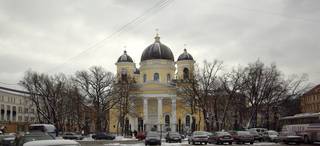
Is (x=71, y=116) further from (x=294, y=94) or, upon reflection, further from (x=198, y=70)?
(x=294, y=94)

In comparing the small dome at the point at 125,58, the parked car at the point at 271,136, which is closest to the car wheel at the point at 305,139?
the parked car at the point at 271,136

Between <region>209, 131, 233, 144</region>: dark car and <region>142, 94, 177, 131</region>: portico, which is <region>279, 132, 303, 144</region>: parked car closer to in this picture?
<region>209, 131, 233, 144</region>: dark car

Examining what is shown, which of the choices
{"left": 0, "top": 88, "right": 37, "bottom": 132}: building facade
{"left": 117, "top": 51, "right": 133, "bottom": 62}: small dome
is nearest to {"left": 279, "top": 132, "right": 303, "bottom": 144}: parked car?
{"left": 117, "top": 51, "right": 133, "bottom": 62}: small dome

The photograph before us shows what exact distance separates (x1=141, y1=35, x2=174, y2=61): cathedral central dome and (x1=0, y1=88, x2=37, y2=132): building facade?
31.2 meters

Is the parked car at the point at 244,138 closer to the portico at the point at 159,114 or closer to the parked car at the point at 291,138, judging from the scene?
the parked car at the point at 291,138

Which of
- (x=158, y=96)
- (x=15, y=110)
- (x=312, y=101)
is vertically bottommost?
(x=15, y=110)

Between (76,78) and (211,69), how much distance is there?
22.6 meters

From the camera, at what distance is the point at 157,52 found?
3506 inches

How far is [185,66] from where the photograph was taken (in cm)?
9456

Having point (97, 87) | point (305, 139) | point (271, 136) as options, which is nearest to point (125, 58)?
point (97, 87)

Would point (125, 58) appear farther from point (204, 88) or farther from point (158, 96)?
point (204, 88)

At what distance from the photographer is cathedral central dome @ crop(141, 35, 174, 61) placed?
292 ft

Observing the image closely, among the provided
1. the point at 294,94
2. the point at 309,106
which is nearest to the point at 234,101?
the point at 294,94

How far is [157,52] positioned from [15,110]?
46.1m
